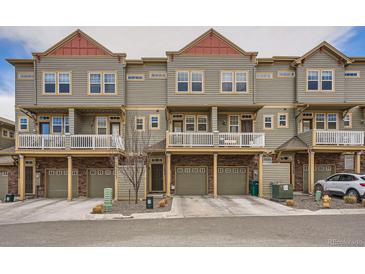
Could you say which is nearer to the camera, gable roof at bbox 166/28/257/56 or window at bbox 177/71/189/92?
window at bbox 177/71/189/92

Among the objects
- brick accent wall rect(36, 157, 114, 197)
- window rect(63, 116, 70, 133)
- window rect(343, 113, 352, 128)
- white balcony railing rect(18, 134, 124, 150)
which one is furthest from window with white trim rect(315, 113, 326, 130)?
window rect(63, 116, 70, 133)

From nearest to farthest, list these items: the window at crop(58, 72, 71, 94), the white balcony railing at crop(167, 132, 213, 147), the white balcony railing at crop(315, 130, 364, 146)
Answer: the white balcony railing at crop(167, 132, 213, 147), the white balcony railing at crop(315, 130, 364, 146), the window at crop(58, 72, 71, 94)

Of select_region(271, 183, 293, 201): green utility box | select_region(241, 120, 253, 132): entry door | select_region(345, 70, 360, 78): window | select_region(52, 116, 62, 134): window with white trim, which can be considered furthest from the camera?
select_region(345, 70, 360, 78): window

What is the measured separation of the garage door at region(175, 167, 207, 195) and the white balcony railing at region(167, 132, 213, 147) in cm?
252

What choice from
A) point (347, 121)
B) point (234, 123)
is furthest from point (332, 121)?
point (234, 123)

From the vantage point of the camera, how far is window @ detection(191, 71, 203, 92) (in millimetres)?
19750

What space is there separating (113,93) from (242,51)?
10.3m

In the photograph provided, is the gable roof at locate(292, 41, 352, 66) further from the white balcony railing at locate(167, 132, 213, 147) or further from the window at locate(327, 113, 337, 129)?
the white balcony railing at locate(167, 132, 213, 147)

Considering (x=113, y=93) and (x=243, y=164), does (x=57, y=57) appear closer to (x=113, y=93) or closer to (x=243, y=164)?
(x=113, y=93)

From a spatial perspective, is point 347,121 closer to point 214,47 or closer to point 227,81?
point 227,81

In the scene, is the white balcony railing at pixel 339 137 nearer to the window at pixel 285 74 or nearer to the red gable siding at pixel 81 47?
the window at pixel 285 74

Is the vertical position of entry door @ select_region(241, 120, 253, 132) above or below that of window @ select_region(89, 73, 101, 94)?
below

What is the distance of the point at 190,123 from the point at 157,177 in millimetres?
4894

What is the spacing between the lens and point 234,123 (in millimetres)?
20250
